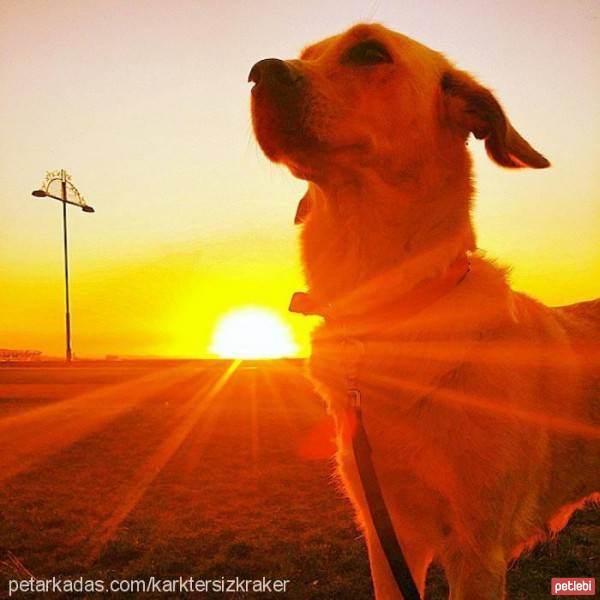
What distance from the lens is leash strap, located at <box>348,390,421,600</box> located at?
221 cm

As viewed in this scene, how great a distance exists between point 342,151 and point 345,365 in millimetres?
1049

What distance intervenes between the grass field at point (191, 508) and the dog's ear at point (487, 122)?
283 cm

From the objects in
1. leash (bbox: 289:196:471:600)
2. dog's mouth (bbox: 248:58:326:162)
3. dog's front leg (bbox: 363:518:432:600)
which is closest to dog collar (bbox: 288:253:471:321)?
leash (bbox: 289:196:471:600)

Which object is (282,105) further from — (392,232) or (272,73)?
(392,232)

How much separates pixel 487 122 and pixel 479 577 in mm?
2207

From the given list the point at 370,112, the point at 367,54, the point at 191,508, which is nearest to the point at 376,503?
the point at 370,112

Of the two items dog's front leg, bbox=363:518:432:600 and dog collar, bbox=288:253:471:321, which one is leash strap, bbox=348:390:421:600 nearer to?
dog's front leg, bbox=363:518:432:600

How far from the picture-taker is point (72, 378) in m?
18.4

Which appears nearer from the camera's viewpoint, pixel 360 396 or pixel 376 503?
pixel 376 503

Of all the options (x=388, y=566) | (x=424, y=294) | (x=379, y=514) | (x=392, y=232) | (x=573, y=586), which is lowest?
(x=573, y=586)

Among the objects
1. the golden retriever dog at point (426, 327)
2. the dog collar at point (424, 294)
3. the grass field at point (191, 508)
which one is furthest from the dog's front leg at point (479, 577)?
the grass field at point (191, 508)

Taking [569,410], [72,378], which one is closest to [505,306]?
[569,410]

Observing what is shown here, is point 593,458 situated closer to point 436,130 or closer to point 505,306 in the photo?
point 505,306

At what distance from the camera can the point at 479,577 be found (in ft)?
7.36
